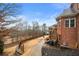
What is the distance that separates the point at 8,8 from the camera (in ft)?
5.64

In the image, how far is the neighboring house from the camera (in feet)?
5.49

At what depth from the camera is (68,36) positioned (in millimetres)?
1689

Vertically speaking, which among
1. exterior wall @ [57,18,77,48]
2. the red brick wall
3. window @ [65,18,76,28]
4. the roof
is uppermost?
the red brick wall

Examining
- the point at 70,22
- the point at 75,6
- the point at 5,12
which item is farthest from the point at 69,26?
the point at 5,12

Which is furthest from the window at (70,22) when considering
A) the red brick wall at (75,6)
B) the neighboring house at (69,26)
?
the red brick wall at (75,6)

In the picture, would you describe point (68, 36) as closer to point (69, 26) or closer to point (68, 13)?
point (69, 26)

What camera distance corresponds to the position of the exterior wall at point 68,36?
1.67 m

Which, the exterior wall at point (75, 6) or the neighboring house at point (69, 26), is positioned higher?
the exterior wall at point (75, 6)

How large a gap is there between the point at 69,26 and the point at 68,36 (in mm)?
115

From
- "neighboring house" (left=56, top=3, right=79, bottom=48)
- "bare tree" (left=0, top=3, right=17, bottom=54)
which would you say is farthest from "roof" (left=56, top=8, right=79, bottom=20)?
"bare tree" (left=0, top=3, right=17, bottom=54)

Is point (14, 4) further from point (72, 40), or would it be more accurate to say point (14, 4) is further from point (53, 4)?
point (72, 40)

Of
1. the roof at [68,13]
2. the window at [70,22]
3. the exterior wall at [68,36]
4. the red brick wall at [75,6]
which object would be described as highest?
the red brick wall at [75,6]

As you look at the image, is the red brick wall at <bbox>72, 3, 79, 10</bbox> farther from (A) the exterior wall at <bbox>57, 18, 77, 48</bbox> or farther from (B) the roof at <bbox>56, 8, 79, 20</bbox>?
(A) the exterior wall at <bbox>57, 18, 77, 48</bbox>

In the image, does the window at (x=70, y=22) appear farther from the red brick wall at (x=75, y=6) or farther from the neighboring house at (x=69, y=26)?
the red brick wall at (x=75, y=6)
